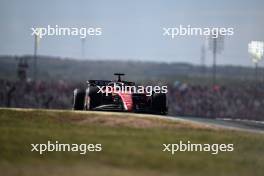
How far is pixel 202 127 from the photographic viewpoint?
55.3ft

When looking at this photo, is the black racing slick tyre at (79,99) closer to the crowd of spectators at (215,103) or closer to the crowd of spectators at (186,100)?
the crowd of spectators at (186,100)

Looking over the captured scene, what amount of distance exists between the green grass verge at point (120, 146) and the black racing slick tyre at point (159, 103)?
2676 millimetres

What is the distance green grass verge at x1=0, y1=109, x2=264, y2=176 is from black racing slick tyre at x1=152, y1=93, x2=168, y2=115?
105 inches

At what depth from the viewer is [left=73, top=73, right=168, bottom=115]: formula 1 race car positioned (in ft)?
66.7

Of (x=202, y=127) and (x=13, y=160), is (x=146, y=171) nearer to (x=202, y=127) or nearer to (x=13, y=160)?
(x=13, y=160)

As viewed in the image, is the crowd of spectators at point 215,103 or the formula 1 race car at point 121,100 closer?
the formula 1 race car at point 121,100

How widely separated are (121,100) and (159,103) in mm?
1294

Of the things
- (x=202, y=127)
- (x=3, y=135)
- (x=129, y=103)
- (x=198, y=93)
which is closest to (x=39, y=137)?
(x=3, y=135)

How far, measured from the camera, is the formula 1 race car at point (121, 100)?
66.7 ft

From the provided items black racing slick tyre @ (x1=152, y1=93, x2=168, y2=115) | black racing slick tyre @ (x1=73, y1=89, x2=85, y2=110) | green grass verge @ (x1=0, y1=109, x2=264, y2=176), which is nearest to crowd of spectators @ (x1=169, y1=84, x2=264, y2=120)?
black racing slick tyre @ (x1=73, y1=89, x2=85, y2=110)

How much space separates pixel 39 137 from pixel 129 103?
7.52m

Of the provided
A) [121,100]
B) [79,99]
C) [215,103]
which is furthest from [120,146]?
[215,103]

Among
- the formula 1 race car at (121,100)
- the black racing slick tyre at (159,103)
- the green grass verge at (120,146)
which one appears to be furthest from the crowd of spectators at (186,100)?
the green grass verge at (120,146)

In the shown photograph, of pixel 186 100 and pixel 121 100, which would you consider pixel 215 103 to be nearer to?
pixel 186 100
